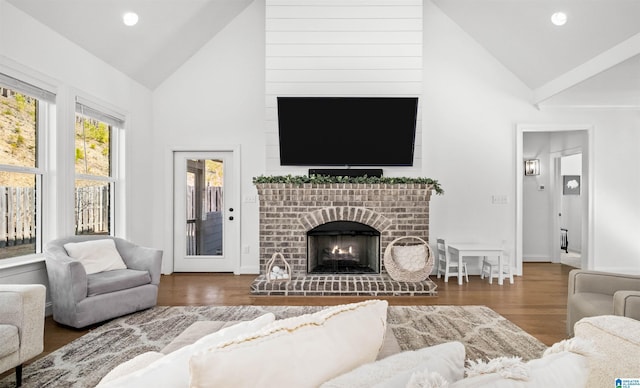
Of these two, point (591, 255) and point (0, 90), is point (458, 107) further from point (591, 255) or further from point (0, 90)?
point (0, 90)

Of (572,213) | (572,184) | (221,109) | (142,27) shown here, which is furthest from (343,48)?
(572,213)

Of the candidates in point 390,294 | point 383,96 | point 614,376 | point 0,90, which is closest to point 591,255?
point 390,294

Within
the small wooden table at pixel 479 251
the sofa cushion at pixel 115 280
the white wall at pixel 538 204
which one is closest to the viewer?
the sofa cushion at pixel 115 280

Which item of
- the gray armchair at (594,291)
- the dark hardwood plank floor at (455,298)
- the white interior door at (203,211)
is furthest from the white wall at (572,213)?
the white interior door at (203,211)

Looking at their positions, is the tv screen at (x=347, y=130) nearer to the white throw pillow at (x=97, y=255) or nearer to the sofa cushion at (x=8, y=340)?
the white throw pillow at (x=97, y=255)

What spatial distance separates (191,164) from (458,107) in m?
4.04

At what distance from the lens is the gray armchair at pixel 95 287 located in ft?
9.88

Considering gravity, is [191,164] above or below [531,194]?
above

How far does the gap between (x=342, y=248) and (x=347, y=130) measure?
63.1 inches

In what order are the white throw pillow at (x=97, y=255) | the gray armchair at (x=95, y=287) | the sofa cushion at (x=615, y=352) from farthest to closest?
the white throw pillow at (x=97, y=255) → the gray armchair at (x=95, y=287) → the sofa cushion at (x=615, y=352)

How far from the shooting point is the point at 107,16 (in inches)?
153

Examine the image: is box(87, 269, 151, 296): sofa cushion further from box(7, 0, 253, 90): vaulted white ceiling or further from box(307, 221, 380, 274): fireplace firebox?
box(7, 0, 253, 90): vaulted white ceiling

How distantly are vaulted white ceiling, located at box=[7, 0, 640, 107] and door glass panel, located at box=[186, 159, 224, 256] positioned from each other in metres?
1.44

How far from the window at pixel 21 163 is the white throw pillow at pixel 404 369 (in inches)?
149
